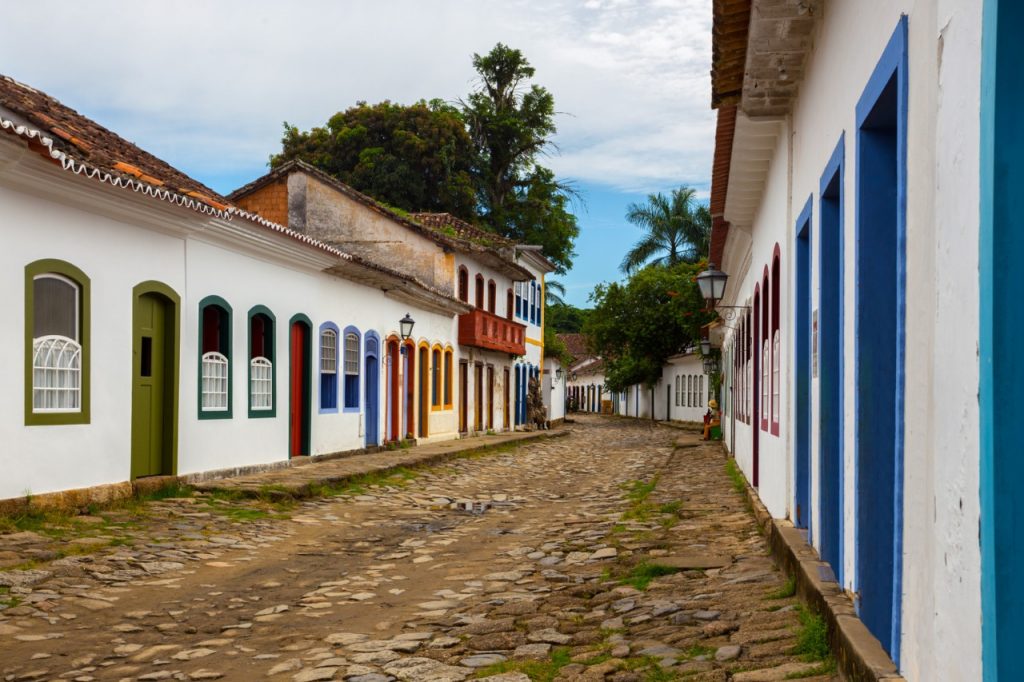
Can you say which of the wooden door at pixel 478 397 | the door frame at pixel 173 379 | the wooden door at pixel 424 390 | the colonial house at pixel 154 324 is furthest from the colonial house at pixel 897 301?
the wooden door at pixel 478 397

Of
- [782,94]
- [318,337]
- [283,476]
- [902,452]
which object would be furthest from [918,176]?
[318,337]

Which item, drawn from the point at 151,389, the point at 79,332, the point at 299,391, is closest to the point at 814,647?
the point at 79,332

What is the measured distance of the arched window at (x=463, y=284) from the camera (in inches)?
1091

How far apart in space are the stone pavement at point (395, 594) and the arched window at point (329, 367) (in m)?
4.98

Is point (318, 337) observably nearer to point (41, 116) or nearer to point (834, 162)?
point (41, 116)

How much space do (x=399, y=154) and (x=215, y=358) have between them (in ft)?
89.5

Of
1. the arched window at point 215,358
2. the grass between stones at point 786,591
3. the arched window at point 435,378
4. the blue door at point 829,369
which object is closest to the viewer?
the blue door at point 829,369

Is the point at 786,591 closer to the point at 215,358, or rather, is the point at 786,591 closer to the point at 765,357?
the point at 765,357

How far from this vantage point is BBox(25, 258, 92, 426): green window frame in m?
9.49

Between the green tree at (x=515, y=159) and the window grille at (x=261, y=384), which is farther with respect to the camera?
the green tree at (x=515, y=159)

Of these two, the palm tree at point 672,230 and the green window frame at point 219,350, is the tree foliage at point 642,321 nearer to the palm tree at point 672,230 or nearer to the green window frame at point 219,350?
the palm tree at point 672,230

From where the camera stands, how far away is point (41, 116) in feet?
34.2

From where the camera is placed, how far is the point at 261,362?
1467cm

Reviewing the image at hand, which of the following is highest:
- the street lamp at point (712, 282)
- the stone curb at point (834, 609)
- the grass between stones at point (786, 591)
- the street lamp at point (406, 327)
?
the street lamp at point (712, 282)
